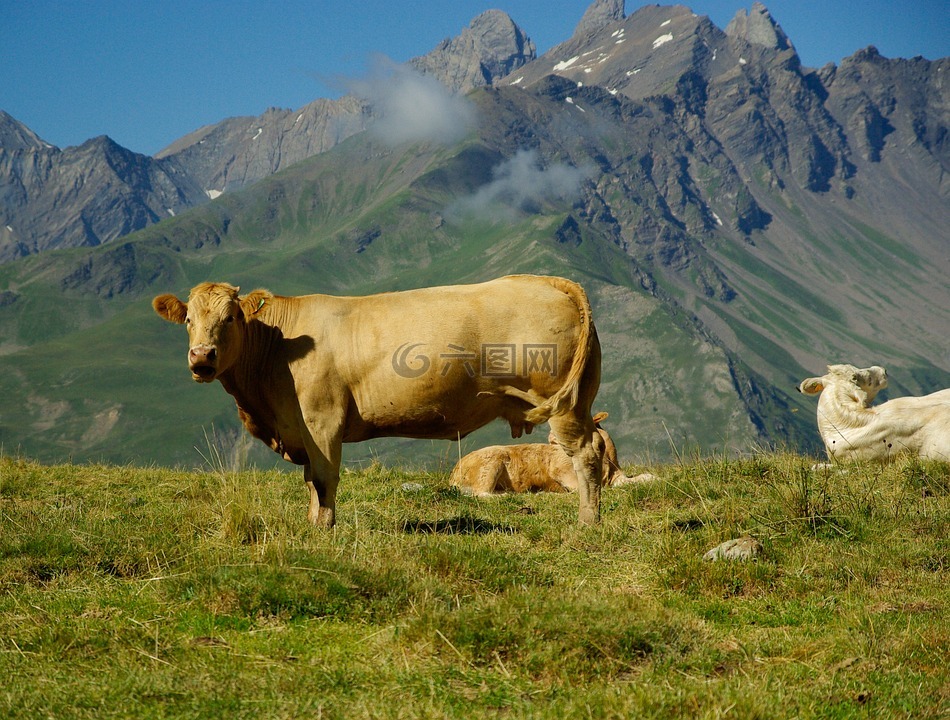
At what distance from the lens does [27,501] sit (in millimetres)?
12086

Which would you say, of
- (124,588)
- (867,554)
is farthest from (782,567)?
(124,588)

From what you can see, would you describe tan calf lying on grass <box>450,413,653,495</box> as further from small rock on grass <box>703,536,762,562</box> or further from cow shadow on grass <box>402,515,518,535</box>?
small rock on grass <box>703,536,762,562</box>

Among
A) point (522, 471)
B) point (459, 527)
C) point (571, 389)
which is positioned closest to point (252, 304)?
point (459, 527)

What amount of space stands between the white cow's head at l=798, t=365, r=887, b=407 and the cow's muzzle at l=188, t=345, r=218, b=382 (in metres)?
9.95

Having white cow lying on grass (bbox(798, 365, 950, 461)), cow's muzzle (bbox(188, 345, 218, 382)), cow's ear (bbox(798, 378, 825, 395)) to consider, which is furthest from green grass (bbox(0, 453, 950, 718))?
cow's ear (bbox(798, 378, 825, 395))

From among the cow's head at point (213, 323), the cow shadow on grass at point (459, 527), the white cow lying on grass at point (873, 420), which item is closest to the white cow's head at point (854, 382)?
the white cow lying on grass at point (873, 420)

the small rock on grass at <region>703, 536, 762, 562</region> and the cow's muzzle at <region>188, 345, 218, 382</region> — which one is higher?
the cow's muzzle at <region>188, 345, 218, 382</region>

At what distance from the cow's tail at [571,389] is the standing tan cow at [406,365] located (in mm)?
15

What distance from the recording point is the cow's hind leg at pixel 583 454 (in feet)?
36.6

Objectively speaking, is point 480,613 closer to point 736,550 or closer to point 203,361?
point 736,550

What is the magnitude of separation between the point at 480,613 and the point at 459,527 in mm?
4117

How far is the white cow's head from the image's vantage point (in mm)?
15688

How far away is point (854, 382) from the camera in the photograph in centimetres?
1589

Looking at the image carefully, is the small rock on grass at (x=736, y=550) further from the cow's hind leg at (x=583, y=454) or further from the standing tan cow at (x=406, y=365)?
the cow's hind leg at (x=583, y=454)
